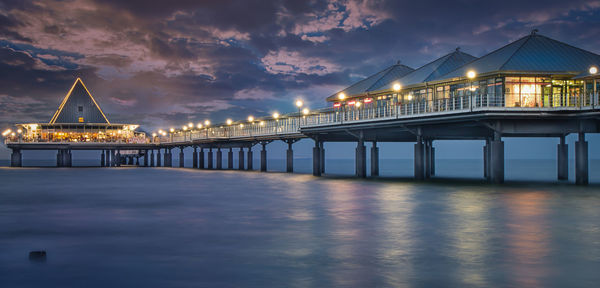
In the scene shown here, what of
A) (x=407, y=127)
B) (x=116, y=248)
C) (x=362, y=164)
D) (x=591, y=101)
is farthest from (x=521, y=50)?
(x=116, y=248)

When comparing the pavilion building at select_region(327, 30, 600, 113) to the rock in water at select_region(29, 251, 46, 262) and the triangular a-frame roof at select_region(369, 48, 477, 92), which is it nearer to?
the triangular a-frame roof at select_region(369, 48, 477, 92)

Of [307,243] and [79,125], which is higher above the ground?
[79,125]

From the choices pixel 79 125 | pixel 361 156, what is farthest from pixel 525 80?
pixel 79 125

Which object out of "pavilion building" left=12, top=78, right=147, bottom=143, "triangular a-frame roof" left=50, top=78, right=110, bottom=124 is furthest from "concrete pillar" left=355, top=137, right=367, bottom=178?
"triangular a-frame roof" left=50, top=78, right=110, bottom=124

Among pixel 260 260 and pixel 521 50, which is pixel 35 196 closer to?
pixel 260 260

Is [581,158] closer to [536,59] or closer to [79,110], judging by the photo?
[536,59]

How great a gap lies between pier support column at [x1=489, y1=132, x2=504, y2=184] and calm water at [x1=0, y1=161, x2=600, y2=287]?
7.33 m

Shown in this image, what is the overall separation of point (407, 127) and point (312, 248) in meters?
32.2

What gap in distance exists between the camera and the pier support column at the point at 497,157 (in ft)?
127

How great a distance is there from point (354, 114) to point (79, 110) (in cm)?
8953

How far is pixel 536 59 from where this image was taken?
138ft

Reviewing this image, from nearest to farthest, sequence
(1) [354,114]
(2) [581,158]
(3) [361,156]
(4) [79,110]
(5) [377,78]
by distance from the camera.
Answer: (2) [581,158] < (3) [361,156] < (1) [354,114] < (5) [377,78] < (4) [79,110]

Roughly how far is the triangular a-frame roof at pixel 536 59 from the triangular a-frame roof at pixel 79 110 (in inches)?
4091

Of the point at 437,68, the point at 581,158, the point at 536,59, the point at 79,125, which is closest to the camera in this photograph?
the point at 581,158
